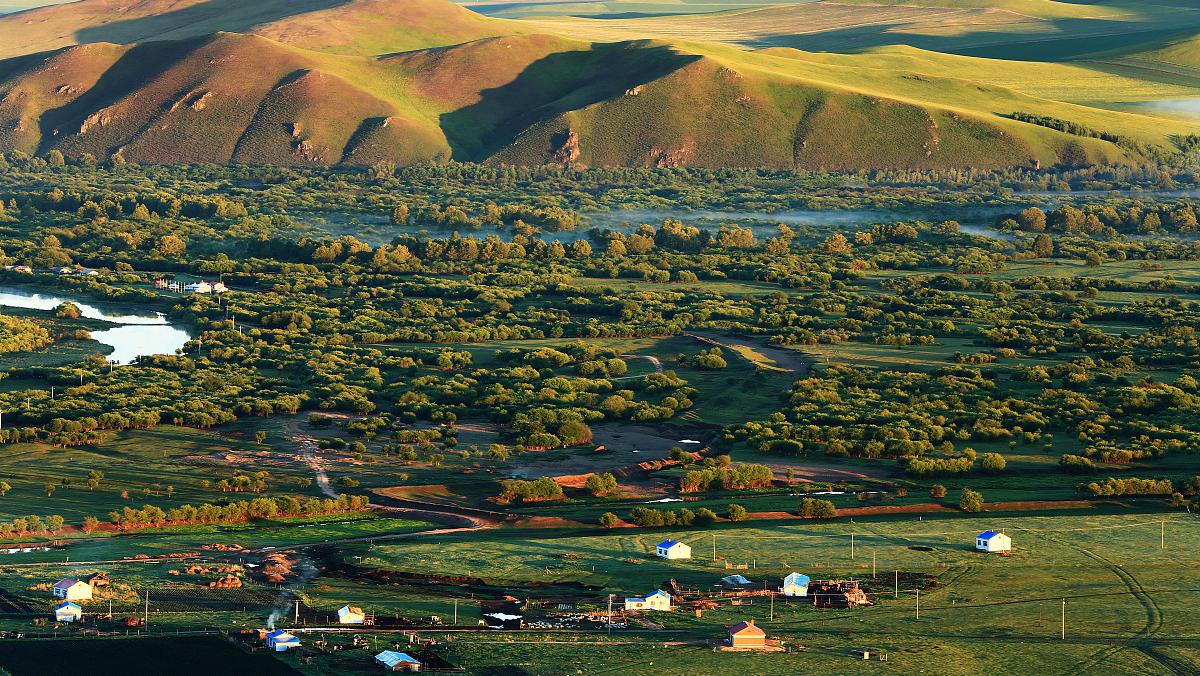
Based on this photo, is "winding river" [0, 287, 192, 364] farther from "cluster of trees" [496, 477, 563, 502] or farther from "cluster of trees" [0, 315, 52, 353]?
"cluster of trees" [496, 477, 563, 502]

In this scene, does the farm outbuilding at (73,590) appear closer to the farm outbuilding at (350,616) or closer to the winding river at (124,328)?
the farm outbuilding at (350,616)

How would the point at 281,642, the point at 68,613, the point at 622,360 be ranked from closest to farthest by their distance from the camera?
the point at 281,642
the point at 68,613
the point at 622,360

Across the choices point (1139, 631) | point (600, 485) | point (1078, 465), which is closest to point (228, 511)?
point (600, 485)

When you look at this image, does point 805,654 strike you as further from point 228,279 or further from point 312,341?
point 228,279

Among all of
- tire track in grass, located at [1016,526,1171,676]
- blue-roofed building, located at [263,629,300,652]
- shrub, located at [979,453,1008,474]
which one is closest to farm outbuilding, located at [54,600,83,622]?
blue-roofed building, located at [263,629,300,652]

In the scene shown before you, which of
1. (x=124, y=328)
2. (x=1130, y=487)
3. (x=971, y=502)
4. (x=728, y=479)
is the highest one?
(x=971, y=502)

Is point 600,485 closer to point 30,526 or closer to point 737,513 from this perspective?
point 737,513
